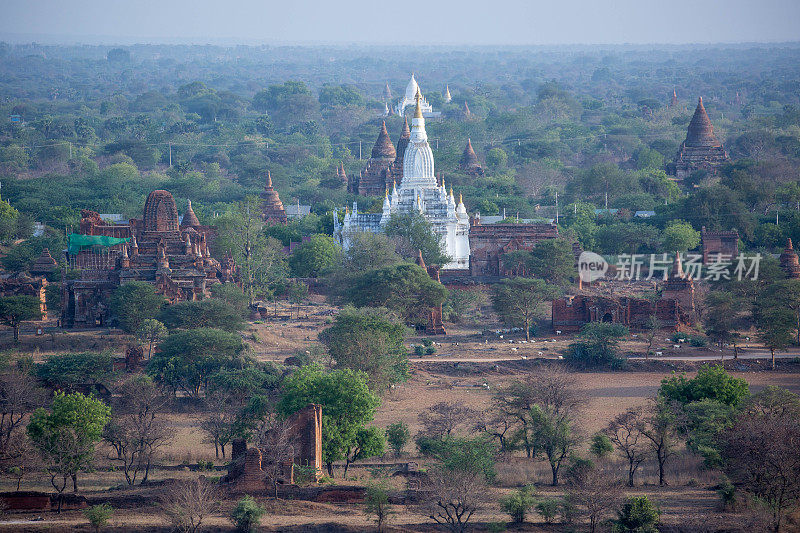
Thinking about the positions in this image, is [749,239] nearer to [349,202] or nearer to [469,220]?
[469,220]

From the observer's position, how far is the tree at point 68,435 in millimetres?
30766

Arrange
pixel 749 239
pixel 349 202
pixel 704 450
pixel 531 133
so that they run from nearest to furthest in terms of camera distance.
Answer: pixel 704 450 → pixel 749 239 → pixel 349 202 → pixel 531 133

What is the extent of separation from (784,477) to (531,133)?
339ft

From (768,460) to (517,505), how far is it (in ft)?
18.0

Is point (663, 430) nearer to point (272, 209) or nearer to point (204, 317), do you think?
point (204, 317)

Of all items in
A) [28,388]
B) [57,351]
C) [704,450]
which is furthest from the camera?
[57,351]

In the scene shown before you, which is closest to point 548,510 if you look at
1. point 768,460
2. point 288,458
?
point 768,460

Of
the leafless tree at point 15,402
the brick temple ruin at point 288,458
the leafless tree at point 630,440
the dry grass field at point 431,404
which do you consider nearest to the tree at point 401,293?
the dry grass field at point 431,404

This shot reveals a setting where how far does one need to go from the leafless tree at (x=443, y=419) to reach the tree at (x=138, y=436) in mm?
6579

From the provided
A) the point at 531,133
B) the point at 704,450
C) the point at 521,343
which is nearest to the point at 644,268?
the point at 521,343

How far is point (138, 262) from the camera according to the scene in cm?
5166

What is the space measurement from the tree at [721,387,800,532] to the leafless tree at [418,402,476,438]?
691 centimetres

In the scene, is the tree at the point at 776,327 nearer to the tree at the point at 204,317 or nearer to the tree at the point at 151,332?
the tree at the point at 204,317

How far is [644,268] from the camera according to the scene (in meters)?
61.3
